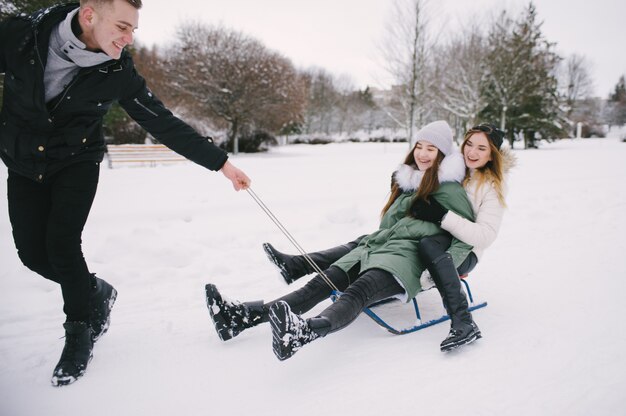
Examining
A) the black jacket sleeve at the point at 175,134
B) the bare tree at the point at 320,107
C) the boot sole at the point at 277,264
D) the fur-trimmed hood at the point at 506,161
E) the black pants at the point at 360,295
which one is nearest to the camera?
the black pants at the point at 360,295

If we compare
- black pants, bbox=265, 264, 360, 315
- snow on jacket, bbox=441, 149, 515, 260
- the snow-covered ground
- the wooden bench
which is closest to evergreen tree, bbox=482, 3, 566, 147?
the wooden bench

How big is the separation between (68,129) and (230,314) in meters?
1.35

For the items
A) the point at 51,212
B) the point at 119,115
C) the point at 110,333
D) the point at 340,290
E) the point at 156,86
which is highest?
the point at 156,86

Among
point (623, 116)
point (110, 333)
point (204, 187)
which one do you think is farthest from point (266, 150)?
point (623, 116)

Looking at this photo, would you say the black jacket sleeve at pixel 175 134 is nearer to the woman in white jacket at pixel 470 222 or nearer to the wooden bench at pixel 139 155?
the woman in white jacket at pixel 470 222

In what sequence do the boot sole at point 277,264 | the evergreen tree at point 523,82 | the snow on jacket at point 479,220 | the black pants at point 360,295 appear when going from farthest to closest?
the evergreen tree at point 523,82
the boot sole at point 277,264
the snow on jacket at point 479,220
the black pants at point 360,295

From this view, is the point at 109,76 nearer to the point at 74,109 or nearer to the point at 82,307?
the point at 74,109

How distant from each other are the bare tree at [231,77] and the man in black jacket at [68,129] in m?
18.3

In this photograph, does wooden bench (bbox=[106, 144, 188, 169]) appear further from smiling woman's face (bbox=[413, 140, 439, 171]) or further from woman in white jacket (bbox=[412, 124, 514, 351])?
woman in white jacket (bbox=[412, 124, 514, 351])

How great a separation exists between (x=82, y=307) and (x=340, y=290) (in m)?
1.54

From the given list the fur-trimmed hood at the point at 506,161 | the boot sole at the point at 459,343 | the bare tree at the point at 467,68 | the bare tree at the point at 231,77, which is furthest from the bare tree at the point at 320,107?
the boot sole at the point at 459,343

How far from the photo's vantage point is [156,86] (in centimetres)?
2311

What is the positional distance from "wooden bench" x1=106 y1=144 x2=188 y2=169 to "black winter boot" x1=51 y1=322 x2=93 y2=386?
11.5 meters

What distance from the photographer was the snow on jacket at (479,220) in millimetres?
2572
